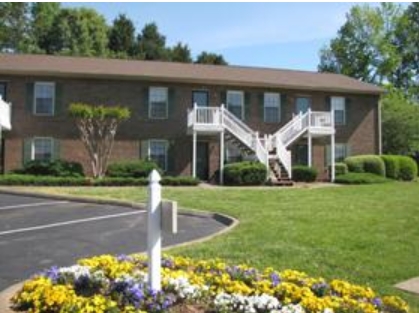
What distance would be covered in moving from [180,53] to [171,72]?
3167cm

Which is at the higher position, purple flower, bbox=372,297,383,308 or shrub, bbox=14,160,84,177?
shrub, bbox=14,160,84,177

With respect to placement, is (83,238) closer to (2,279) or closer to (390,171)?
(2,279)

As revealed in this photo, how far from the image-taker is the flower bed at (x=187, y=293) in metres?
6.09

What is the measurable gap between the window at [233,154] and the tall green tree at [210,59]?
2980 cm

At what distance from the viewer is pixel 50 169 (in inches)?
1150

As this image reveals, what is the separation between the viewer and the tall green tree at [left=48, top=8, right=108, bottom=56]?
189ft

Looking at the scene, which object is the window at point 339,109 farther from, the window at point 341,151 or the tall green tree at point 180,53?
the tall green tree at point 180,53

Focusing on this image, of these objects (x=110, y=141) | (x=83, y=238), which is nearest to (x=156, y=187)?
(x=83, y=238)

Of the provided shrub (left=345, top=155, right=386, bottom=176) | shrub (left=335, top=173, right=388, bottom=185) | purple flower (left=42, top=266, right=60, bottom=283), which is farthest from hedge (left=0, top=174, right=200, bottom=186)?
purple flower (left=42, top=266, right=60, bottom=283)

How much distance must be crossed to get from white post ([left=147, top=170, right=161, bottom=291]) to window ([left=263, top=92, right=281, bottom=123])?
97.2ft

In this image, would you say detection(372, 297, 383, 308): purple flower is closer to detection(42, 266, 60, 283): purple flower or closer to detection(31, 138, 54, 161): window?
detection(42, 266, 60, 283): purple flower

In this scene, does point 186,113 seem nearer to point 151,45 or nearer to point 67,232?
point 67,232

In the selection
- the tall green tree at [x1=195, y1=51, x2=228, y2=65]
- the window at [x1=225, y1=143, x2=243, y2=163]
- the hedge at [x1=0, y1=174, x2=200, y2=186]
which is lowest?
the hedge at [x1=0, y1=174, x2=200, y2=186]

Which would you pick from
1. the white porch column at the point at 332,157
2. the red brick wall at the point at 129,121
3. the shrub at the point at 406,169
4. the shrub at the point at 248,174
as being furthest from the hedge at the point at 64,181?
the shrub at the point at 406,169
